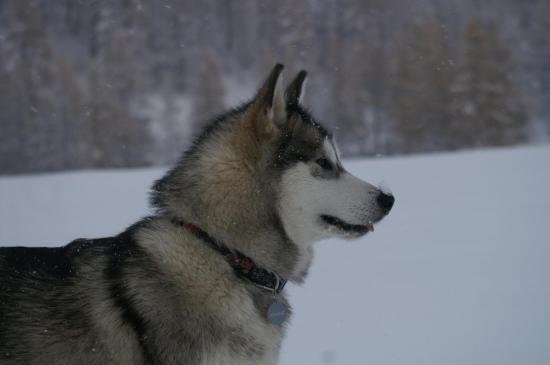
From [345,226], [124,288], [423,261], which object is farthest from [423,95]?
[124,288]

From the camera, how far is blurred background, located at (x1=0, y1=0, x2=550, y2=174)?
3362 centimetres

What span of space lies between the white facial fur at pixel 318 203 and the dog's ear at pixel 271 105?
246mm

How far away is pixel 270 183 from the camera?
2.64 metres

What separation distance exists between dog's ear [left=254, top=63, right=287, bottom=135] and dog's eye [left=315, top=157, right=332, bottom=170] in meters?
0.28

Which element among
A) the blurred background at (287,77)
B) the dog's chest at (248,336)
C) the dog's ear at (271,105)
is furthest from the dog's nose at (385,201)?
the blurred background at (287,77)

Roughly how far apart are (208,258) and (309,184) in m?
0.63

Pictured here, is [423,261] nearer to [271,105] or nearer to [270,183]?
[270,183]

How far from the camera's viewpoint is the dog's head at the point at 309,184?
8.73ft

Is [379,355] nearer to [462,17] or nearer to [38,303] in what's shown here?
[38,303]

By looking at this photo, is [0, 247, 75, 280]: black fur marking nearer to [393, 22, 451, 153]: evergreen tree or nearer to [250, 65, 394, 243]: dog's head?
[250, 65, 394, 243]: dog's head

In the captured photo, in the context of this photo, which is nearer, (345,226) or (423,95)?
(345,226)

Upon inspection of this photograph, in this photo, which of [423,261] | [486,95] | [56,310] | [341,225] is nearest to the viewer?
[56,310]

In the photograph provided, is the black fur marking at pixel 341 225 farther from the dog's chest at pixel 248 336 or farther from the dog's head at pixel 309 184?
the dog's chest at pixel 248 336

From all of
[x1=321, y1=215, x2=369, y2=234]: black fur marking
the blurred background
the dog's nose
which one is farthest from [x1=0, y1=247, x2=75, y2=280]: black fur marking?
the blurred background
